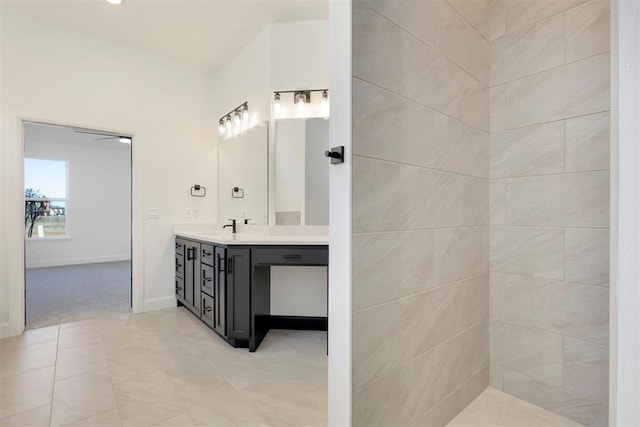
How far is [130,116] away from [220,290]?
7.10 feet

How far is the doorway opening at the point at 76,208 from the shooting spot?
5.64m

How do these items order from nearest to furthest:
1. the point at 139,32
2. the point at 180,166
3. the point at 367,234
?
1. the point at 367,234
2. the point at 139,32
3. the point at 180,166

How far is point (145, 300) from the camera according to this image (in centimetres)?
332

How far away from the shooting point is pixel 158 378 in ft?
6.47

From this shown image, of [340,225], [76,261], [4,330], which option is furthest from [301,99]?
[76,261]

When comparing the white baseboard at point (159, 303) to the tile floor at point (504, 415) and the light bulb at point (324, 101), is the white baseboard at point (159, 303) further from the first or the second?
the tile floor at point (504, 415)

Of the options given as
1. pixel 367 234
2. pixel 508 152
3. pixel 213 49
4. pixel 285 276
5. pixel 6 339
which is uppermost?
pixel 213 49

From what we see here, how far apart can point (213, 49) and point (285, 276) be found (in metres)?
2.53

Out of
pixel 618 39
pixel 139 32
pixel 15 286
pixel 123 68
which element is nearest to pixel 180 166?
pixel 123 68

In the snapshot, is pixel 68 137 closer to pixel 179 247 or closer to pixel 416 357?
pixel 179 247

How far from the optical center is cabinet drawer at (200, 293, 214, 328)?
263cm

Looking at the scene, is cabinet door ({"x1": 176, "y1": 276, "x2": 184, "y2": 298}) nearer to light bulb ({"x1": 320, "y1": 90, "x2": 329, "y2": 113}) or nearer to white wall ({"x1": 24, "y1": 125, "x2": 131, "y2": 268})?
light bulb ({"x1": 320, "y1": 90, "x2": 329, "y2": 113})

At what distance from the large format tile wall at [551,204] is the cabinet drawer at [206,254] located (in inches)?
81.8

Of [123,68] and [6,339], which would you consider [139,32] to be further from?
[6,339]
